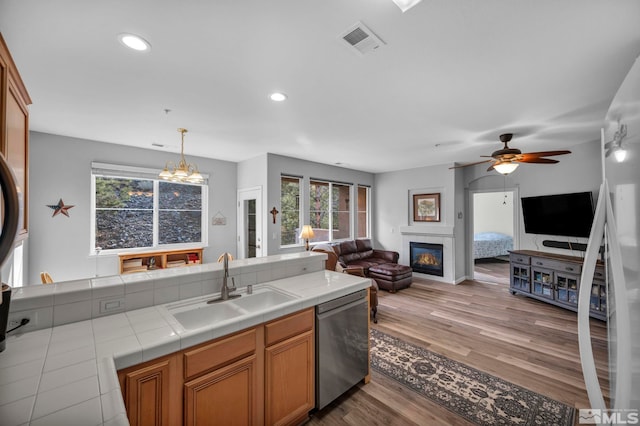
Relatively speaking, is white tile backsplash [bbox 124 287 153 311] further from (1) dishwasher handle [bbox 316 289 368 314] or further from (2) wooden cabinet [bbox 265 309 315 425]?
(1) dishwasher handle [bbox 316 289 368 314]

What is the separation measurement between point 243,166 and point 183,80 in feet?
10.8

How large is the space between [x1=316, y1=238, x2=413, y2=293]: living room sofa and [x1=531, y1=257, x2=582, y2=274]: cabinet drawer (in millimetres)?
2130

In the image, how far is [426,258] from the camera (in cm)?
622

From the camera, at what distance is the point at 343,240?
6.60 metres

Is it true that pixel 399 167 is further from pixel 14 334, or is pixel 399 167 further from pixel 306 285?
pixel 14 334

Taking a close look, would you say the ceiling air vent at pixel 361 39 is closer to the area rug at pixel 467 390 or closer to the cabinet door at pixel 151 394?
the cabinet door at pixel 151 394

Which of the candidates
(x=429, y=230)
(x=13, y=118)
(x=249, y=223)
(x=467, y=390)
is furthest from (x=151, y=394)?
(x=429, y=230)

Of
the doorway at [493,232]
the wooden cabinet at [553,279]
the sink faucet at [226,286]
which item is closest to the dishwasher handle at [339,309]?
the sink faucet at [226,286]

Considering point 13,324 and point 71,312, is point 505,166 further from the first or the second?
point 13,324

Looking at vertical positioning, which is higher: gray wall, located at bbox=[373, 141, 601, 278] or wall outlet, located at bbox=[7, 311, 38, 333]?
gray wall, located at bbox=[373, 141, 601, 278]

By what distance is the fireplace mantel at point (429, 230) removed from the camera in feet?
19.0

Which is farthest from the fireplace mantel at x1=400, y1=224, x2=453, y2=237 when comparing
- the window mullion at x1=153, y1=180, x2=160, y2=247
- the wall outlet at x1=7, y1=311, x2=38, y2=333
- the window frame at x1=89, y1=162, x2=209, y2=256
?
the wall outlet at x1=7, y1=311, x2=38, y2=333

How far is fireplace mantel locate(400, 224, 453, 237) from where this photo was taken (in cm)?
580

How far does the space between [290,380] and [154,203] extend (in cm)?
424
